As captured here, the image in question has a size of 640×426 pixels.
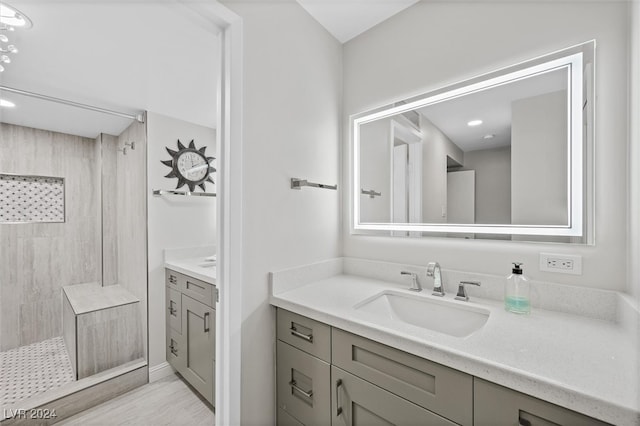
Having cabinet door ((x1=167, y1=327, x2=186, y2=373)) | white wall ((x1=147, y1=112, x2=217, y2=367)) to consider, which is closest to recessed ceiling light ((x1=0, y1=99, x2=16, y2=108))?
white wall ((x1=147, y1=112, x2=217, y2=367))

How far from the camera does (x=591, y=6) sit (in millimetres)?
1041

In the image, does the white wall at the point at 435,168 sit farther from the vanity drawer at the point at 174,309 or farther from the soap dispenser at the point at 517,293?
the vanity drawer at the point at 174,309

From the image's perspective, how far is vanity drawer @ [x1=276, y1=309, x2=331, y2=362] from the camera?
1.13m

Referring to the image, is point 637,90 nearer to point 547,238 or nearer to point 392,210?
point 547,238

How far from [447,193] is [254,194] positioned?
1.03 m

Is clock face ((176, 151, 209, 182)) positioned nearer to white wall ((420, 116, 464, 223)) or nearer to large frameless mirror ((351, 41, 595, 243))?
large frameless mirror ((351, 41, 595, 243))

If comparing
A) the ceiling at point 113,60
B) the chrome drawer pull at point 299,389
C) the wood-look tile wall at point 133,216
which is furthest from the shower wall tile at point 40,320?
the chrome drawer pull at point 299,389

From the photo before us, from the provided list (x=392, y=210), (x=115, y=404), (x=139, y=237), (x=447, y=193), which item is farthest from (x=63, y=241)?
(x=447, y=193)

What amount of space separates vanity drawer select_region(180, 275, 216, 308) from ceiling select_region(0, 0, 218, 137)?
1.48 metres

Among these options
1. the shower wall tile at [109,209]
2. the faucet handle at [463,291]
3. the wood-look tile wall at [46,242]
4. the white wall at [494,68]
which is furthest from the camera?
the shower wall tile at [109,209]

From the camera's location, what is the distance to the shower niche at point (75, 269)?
2043mm

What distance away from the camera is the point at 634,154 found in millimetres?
911

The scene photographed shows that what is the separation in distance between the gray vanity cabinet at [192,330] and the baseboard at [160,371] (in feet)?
0.21

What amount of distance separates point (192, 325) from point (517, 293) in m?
2.07
